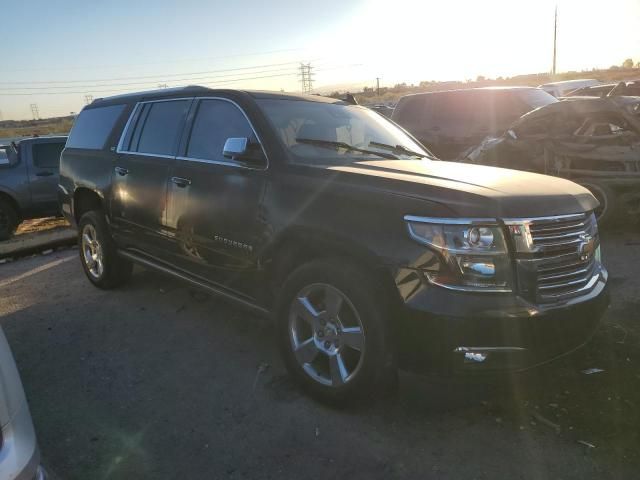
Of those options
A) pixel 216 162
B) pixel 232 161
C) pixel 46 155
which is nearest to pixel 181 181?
pixel 216 162

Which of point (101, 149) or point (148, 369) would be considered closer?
point (148, 369)

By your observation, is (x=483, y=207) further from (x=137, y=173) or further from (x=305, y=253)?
(x=137, y=173)

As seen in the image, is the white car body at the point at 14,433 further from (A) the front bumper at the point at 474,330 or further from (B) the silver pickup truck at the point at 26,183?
(B) the silver pickup truck at the point at 26,183

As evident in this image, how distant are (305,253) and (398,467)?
131 centimetres

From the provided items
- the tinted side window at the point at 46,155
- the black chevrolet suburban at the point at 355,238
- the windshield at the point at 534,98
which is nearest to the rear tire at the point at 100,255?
the black chevrolet suburban at the point at 355,238

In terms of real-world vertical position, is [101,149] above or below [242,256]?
above

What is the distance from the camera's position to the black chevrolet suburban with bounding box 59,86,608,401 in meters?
2.61

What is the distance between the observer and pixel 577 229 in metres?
2.93

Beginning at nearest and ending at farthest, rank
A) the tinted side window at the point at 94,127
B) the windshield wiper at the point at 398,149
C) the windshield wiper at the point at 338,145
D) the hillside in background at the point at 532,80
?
the windshield wiper at the point at 338,145, the windshield wiper at the point at 398,149, the tinted side window at the point at 94,127, the hillside in background at the point at 532,80

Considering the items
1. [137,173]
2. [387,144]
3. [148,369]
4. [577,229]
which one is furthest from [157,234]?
[577,229]

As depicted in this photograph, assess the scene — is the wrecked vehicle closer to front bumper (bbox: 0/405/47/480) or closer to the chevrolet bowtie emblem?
the chevrolet bowtie emblem

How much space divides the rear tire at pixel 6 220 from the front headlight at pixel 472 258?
29.0 ft

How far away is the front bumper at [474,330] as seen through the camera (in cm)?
256

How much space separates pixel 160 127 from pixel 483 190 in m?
2.95
